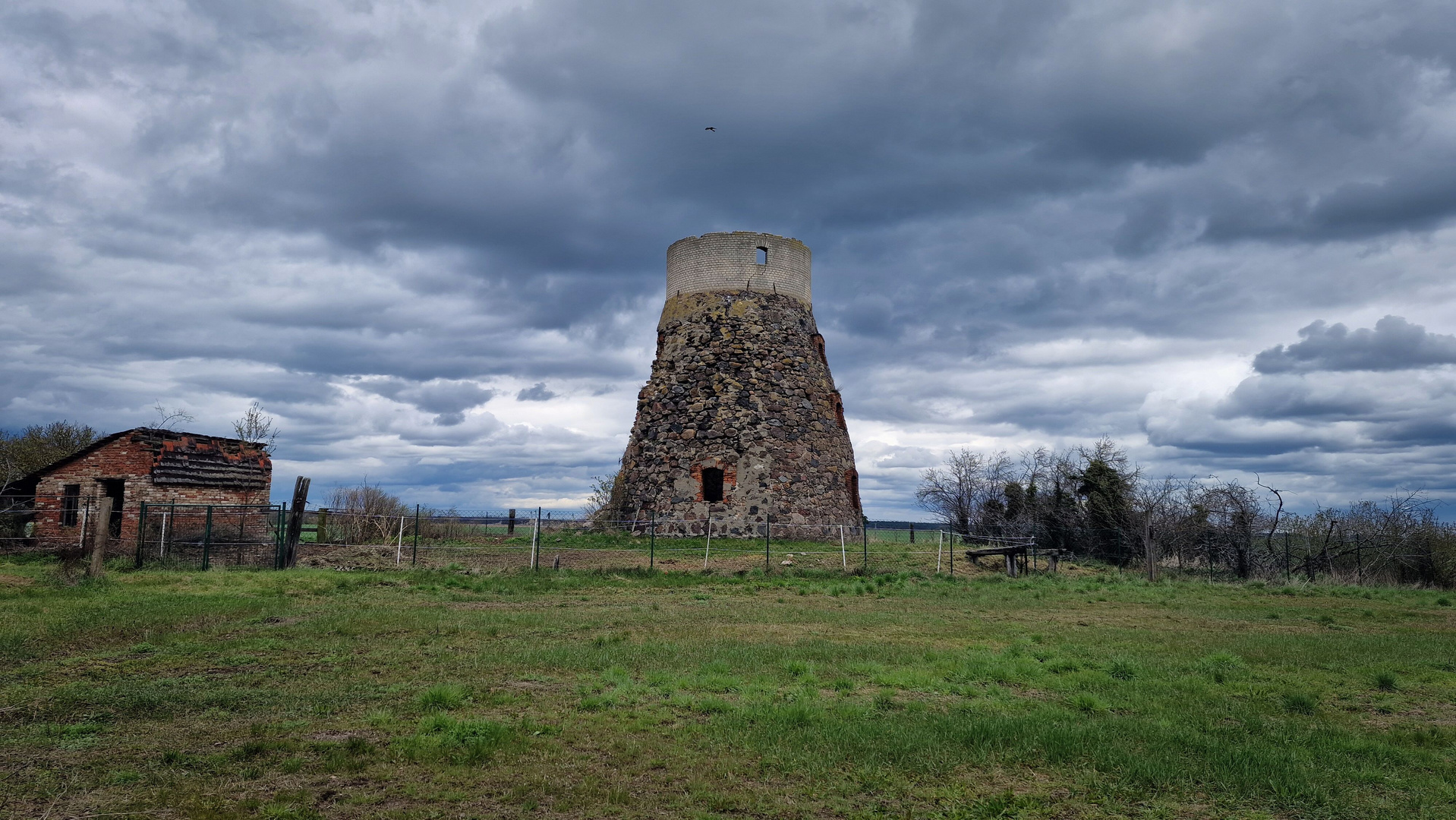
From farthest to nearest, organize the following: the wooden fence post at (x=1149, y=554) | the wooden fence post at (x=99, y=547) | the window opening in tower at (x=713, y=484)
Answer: the window opening in tower at (x=713, y=484) → the wooden fence post at (x=1149, y=554) → the wooden fence post at (x=99, y=547)

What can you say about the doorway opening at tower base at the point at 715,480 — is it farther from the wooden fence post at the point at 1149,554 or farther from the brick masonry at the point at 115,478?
the brick masonry at the point at 115,478

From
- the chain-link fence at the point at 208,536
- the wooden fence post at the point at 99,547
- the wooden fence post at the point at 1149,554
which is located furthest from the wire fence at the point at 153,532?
the wooden fence post at the point at 1149,554

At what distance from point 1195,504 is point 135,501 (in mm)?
33917

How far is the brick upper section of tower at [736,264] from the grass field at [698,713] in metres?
18.5

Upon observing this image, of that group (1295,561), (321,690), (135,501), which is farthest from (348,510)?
(1295,561)

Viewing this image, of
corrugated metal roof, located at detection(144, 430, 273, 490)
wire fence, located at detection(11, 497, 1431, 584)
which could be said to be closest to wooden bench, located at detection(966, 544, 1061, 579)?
wire fence, located at detection(11, 497, 1431, 584)

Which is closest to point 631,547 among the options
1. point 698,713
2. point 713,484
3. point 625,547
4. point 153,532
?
point 625,547

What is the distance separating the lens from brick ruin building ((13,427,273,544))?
25.5 m

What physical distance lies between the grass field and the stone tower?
1392cm

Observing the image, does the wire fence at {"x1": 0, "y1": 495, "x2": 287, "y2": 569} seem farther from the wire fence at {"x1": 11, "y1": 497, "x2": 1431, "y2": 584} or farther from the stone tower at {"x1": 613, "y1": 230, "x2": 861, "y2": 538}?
the stone tower at {"x1": 613, "y1": 230, "x2": 861, "y2": 538}

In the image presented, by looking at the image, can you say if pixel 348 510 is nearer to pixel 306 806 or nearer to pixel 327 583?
pixel 327 583

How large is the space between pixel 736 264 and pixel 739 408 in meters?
5.76

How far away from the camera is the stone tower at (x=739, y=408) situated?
29.2m

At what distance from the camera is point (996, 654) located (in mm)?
10891
